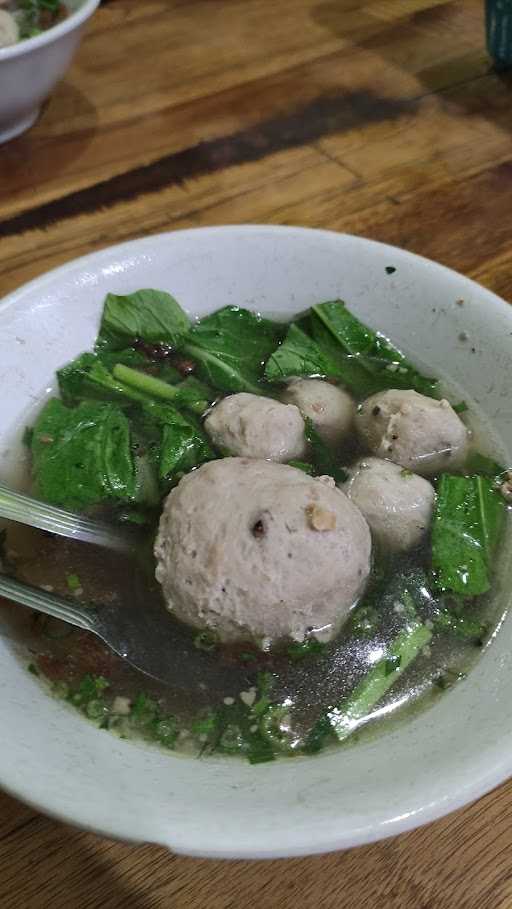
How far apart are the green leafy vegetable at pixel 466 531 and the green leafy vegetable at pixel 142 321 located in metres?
0.76

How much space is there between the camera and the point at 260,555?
1251 mm

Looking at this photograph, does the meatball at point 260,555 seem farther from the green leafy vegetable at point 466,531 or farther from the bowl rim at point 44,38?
the bowl rim at point 44,38

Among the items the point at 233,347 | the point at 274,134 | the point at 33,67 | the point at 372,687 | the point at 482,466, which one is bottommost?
the point at 372,687

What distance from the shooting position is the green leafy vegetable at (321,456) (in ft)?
5.38

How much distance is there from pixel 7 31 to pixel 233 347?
1.41m

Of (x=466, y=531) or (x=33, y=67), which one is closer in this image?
(x=466, y=531)

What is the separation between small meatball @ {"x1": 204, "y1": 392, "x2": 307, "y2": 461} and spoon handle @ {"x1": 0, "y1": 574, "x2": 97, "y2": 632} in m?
0.48

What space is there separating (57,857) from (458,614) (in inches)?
32.5

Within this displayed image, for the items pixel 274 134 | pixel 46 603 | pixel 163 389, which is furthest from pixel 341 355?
pixel 274 134

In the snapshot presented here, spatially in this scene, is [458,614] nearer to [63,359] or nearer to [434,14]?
[63,359]

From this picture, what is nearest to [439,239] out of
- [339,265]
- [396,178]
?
[396,178]

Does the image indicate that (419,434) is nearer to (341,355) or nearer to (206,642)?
(341,355)

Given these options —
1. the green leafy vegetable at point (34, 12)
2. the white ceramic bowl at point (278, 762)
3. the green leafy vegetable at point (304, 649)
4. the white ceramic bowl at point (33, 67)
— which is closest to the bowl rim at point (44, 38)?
the white ceramic bowl at point (33, 67)

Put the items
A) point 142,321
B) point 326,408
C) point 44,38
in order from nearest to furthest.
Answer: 1. point 326,408
2. point 142,321
3. point 44,38
